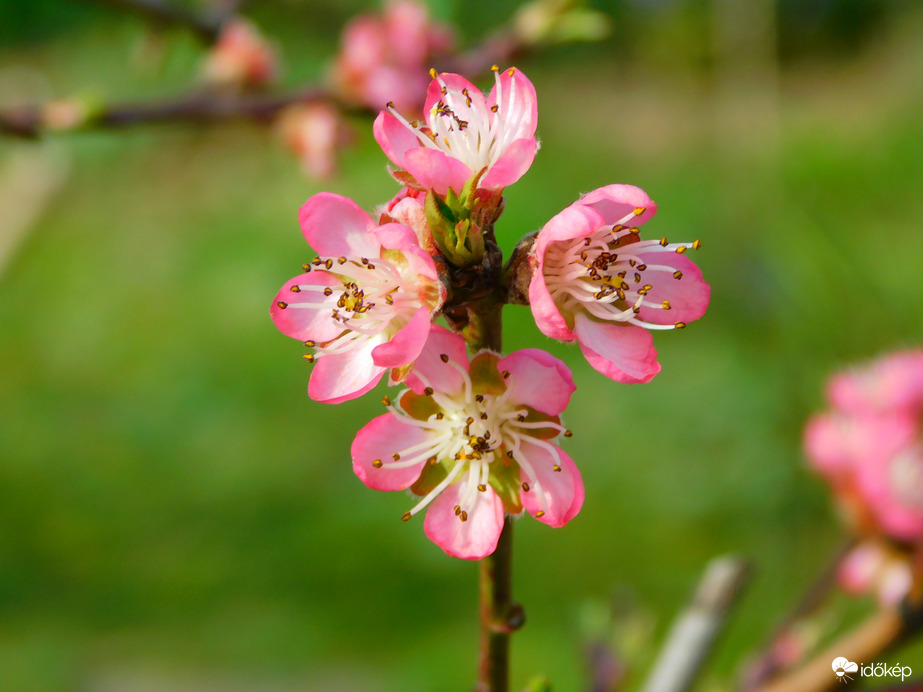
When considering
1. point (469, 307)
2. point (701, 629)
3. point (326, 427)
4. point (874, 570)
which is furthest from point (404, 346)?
point (326, 427)

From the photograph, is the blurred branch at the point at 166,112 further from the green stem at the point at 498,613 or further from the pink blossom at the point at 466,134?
the green stem at the point at 498,613

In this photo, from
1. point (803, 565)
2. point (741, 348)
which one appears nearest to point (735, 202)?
point (741, 348)

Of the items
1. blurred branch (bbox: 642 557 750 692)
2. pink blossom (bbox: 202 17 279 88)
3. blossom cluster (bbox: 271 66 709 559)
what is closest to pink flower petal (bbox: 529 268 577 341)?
blossom cluster (bbox: 271 66 709 559)

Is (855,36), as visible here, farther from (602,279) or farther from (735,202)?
(602,279)

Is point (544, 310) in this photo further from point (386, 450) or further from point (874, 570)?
point (874, 570)

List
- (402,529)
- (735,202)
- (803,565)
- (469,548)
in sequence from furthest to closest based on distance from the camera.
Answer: (735,202), (402,529), (803,565), (469,548)

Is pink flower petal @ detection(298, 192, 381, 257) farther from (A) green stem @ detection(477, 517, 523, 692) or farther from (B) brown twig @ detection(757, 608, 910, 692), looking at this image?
(B) brown twig @ detection(757, 608, 910, 692)
